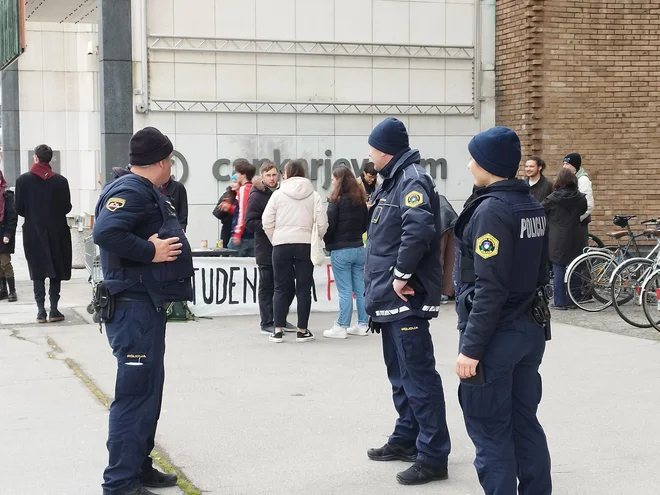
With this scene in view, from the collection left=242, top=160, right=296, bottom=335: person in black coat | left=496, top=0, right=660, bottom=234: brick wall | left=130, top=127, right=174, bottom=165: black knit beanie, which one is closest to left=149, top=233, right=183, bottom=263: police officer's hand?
left=130, top=127, right=174, bottom=165: black knit beanie

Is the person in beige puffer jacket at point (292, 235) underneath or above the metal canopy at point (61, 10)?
underneath

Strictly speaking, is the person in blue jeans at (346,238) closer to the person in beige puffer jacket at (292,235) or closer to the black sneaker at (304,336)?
the person in beige puffer jacket at (292,235)

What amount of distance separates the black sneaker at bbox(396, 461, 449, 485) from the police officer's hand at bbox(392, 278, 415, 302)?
3.06 ft

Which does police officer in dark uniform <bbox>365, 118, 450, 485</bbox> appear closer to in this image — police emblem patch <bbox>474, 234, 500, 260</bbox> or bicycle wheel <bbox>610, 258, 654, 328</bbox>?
police emblem patch <bbox>474, 234, 500, 260</bbox>

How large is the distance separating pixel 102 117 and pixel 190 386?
5.93 metres

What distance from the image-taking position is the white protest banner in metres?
11.7

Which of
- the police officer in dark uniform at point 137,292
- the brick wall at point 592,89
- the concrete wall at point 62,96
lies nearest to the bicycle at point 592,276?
the brick wall at point 592,89

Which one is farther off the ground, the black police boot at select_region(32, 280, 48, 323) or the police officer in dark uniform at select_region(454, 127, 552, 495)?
the police officer in dark uniform at select_region(454, 127, 552, 495)

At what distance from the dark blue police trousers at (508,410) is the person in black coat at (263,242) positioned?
20.4ft

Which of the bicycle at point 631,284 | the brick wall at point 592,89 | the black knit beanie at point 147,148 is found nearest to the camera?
the black knit beanie at point 147,148

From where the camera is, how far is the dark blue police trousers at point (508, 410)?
4402 mm

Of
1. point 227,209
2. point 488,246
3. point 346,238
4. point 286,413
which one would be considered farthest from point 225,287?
point 488,246

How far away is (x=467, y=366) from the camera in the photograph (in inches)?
172

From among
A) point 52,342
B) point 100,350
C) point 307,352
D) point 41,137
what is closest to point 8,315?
point 52,342
